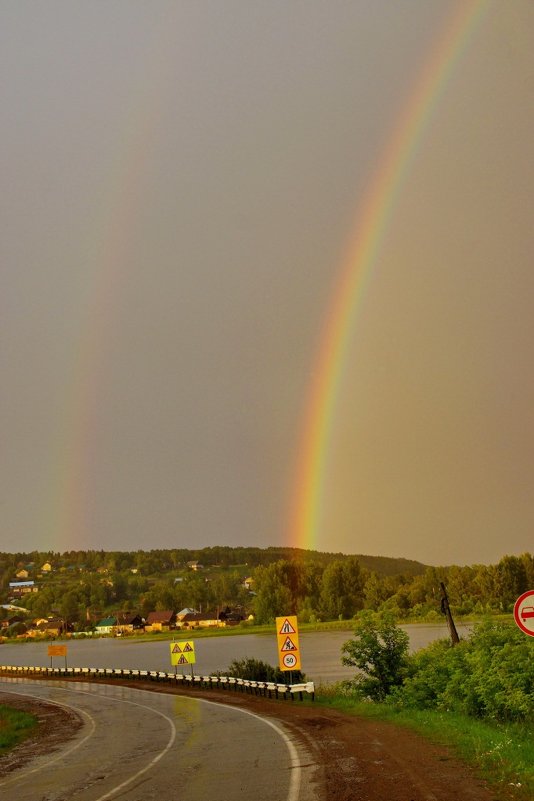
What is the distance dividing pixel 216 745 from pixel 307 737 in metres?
2.55

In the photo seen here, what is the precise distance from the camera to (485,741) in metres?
18.1

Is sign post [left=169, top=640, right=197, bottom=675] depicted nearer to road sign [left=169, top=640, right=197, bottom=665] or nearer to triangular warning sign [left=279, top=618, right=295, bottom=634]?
road sign [left=169, top=640, right=197, bottom=665]

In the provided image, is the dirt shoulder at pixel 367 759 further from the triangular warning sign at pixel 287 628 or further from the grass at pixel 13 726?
the triangular warning sign at pixel 287 628

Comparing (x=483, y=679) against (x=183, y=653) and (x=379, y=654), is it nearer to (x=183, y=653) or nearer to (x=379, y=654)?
(x=379, y=654)

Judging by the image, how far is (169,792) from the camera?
1491cm

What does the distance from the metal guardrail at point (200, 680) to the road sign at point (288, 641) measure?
57.7 inches

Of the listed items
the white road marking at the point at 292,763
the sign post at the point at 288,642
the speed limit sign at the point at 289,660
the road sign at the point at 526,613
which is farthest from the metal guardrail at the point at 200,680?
the road sign at the point at 526,613

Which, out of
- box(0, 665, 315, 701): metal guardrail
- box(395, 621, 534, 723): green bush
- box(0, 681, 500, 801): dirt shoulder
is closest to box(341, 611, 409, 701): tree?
box(395, 621, 534, 723): green bush

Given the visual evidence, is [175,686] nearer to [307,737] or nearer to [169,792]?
[307,737]

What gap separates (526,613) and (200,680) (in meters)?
44.3

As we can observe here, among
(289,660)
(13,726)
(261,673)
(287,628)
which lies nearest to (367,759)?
(287,628)

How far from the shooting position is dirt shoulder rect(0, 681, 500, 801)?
42.2 ft

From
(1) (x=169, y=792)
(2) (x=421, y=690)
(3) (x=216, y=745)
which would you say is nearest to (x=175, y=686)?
(2) (x=421, y=690)

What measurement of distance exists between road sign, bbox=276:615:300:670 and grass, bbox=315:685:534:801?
18.4 feet
